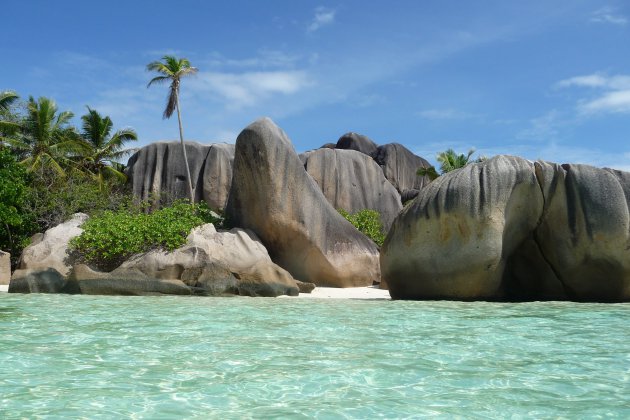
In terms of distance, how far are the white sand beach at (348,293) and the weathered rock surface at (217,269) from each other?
0.56 m

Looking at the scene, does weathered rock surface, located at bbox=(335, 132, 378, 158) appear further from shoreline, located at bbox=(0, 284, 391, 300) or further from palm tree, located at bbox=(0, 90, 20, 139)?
A: shoreline, located at bbox=(0, 284, 391, 300)

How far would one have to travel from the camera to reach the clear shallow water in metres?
3.71

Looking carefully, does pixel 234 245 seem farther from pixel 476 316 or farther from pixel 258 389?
pixel 258 389

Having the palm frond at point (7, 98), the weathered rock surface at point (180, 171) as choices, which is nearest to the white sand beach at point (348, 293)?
the weathered rock surface at point (180, 171)

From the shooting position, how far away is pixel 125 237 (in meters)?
14.0

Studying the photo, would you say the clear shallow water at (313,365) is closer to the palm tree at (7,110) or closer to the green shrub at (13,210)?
the green shrub at (13,210)

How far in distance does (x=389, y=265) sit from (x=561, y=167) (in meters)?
3.50

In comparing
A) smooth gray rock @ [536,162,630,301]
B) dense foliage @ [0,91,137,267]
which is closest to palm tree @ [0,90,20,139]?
dense foliage @ [0,91,137,267]

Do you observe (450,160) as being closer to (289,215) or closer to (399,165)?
(399,165)

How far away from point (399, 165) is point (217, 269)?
19226 mm

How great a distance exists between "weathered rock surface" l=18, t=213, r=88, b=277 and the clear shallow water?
6322 mm

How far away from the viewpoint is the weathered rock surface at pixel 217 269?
12102 mm

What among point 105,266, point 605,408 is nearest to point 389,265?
point 105,266

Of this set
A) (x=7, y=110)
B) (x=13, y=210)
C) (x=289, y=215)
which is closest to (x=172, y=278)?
(x=289, y=215)
